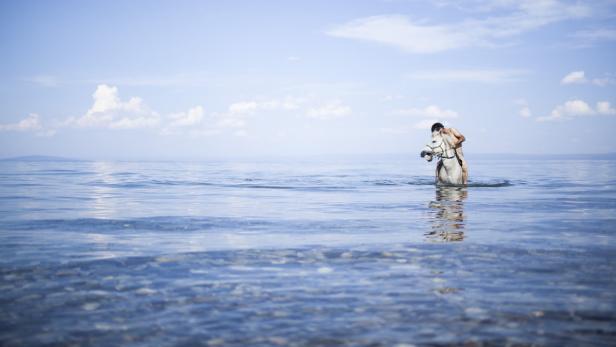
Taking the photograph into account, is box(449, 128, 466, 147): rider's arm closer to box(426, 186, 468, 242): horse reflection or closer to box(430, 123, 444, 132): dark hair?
box(430, 123, 444, 132): dark hair

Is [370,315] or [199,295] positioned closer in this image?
[370,315]

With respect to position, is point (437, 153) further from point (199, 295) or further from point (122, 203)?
point (199, 295)

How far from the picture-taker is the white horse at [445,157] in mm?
20141

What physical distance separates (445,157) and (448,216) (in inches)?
345

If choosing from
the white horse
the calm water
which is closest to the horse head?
the white horse

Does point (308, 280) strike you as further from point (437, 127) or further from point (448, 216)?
point (437, 127)

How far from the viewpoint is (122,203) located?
16.4 m

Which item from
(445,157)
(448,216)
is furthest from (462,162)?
(448,216)

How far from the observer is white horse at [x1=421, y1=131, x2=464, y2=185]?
66.1ft

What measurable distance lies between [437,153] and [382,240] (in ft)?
39.8

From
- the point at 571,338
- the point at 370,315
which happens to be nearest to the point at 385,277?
the point at 370,315

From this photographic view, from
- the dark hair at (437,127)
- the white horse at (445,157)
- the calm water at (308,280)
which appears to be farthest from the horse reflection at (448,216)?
the dark hair at (437,127)

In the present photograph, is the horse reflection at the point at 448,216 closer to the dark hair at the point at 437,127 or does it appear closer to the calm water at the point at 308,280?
the calm water at the point at 308,280

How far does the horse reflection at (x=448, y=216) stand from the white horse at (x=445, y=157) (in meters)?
1.44
